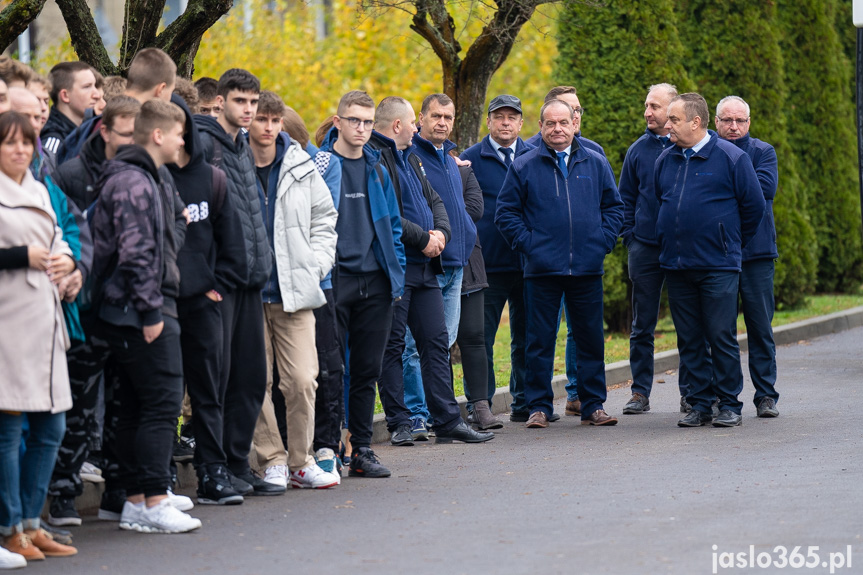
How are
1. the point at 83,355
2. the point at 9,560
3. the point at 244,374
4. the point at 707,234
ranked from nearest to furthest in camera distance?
the point at 9,560, the point at 83,355, the point at 244,374, the point at 707,234

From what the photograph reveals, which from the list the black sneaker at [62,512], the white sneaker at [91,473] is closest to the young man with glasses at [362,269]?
the white sneaker at [91,473]

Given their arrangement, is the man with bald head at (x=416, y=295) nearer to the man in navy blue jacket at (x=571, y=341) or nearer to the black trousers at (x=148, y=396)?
the man in navy blue jacket at (x=571, y=341)

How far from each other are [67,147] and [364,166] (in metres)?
1.87

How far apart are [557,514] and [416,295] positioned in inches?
107

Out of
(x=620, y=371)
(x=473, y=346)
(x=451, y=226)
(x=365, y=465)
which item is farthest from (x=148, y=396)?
(x=620, y=371)

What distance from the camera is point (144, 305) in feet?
20.6

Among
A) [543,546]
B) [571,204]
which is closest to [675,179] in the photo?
[571,204]

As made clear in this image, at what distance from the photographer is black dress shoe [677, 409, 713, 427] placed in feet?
32.2

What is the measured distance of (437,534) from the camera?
6.28 meters

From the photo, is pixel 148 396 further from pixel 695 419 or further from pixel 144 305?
pixel 695 419

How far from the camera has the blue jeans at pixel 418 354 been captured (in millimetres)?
9633

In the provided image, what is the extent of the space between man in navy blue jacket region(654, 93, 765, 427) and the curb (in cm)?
172

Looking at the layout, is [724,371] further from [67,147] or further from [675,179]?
[67,147]

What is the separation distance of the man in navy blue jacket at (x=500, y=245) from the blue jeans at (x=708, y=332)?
1.24 metres
